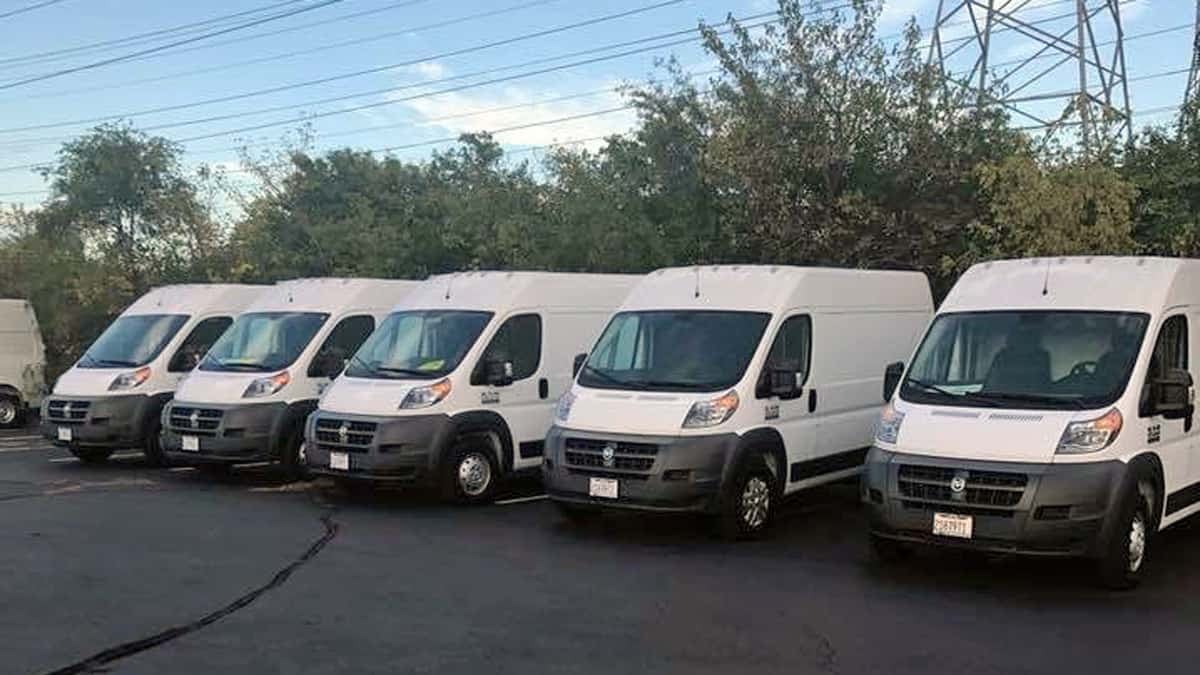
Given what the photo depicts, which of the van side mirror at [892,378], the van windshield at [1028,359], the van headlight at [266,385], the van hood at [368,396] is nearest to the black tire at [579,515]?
the van hood at [368,396]

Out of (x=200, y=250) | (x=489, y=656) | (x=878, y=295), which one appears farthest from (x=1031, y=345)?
(x=200, y=250)

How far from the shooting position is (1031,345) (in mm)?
9203

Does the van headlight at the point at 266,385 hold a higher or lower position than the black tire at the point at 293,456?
higher

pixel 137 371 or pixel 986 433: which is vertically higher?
pixel 137 371

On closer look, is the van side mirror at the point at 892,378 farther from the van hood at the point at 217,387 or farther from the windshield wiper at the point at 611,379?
the van hood at the point at 217,387

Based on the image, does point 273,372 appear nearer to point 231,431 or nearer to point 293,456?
point 231,431

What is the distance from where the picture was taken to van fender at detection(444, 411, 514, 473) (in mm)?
12086

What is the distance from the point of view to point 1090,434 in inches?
326

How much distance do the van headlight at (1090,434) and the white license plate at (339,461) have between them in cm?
686

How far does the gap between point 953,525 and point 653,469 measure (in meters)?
2.58

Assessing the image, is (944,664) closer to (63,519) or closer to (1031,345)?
(1031,345)

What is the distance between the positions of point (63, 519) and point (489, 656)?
20.7ft

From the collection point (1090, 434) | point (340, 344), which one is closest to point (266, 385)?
point (340, 344)

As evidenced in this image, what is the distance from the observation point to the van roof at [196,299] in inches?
660
